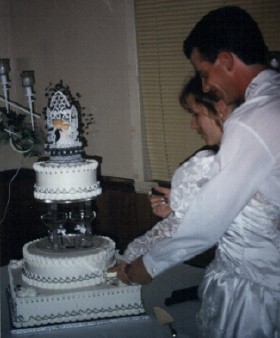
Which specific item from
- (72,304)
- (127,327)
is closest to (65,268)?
(72,304)

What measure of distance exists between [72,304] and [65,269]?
0.39 ft

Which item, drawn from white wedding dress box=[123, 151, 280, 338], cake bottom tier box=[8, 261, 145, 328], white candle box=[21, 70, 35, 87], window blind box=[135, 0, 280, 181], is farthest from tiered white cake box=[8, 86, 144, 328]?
white candle box=[21, 70, 35, 87]

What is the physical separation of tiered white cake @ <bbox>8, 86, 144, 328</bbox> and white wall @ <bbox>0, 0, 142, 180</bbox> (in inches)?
65.2

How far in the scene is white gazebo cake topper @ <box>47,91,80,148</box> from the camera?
1.86 meters

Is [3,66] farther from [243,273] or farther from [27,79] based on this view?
[243,273]

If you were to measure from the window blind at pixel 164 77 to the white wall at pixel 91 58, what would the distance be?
0.26ft

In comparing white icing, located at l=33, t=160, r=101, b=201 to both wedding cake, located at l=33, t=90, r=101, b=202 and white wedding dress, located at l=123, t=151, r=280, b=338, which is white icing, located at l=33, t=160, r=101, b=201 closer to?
wedding cake, located at l=33, t=90, r=101, b=202

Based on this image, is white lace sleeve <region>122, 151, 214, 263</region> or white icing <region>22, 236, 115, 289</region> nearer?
white lace sleeve <region>122, 151, 214, 263</region>

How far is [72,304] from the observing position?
1.62m

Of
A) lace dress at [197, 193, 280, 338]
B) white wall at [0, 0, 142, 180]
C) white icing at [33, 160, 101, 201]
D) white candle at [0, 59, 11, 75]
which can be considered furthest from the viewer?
white candle at [0, 59, 11, 75]

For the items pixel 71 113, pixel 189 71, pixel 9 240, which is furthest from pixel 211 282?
pixel 9 240

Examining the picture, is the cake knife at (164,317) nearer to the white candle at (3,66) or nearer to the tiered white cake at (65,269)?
the tiered white cake at (65,269)

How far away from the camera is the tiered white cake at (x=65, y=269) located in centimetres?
161

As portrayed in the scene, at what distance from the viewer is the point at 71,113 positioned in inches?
73.9
